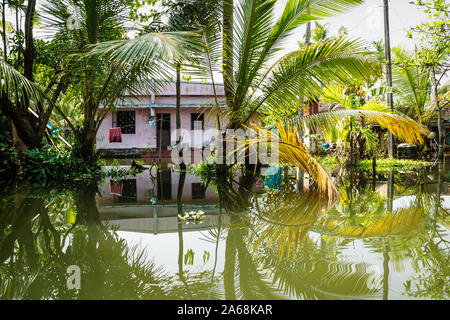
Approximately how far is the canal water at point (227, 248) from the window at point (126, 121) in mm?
13044

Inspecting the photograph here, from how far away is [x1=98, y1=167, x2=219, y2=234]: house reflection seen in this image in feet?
10.4

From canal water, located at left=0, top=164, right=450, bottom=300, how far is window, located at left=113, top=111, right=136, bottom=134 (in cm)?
1304

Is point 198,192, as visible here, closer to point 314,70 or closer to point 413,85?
point 314,70

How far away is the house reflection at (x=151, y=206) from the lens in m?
3.17

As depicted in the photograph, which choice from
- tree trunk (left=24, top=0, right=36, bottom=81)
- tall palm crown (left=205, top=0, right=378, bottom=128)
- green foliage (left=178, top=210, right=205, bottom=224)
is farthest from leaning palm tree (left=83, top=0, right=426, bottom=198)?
tree trunk (left=24, top=0, right=36, bottom=81)

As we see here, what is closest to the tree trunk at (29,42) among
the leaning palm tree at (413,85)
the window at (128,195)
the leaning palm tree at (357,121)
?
the window at (128,195)

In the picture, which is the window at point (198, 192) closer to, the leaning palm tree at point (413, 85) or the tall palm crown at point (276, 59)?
the tall palm crown at point (276, 59)

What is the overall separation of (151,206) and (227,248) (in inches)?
82.1

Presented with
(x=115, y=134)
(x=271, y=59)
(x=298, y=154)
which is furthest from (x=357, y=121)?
(x=115, y=134)

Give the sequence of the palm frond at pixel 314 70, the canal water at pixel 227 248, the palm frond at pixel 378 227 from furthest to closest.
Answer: the palm frond at pixel 314 70
the palm frond at pixel 378 227
the canal water at pixel 227 248

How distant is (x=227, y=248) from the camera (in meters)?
2.40

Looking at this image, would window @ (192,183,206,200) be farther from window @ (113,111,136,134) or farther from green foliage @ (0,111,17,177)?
window @ (113,111,136,134)

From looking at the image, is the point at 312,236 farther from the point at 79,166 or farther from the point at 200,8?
the point at 79,166
